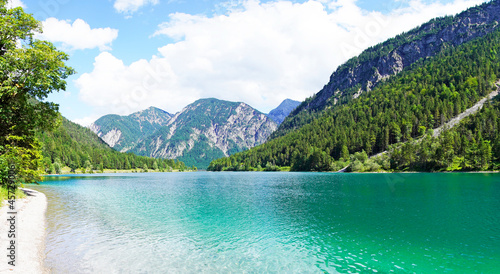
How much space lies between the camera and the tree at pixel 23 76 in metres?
28.2

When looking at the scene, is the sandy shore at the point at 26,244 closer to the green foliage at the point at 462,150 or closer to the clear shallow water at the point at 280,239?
the clear shallow water at the point at 280,239

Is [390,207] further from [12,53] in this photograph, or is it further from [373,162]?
[373,162]

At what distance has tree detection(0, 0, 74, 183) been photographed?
28.2 meters

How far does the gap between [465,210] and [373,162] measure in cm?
14567

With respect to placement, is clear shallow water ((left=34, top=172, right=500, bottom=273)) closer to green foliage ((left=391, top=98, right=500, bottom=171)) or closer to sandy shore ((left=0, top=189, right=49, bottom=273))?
sandy shore ((left=0, top=189, right=49, bottom=273))

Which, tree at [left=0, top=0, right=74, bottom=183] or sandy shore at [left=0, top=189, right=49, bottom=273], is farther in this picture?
tree at [left=0, top=0, right=74, bottom=183]

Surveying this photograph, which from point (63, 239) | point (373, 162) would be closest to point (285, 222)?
point (63, 239)

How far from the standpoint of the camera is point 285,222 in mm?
35438

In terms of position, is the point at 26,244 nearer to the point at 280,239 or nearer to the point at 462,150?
the point at 280,239

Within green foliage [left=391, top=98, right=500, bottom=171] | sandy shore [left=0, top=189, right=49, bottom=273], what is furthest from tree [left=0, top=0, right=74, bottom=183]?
green foliage [left=391, top=98, right=500, bottom=171]

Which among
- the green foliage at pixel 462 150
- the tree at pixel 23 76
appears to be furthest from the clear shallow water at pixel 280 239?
the green foliage at pixel 462 150

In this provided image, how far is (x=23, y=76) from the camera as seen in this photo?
27719 mm

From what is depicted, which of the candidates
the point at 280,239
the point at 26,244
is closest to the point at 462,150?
the point at 280,239

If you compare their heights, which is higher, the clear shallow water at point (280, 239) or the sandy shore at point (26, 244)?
the sandy shore at point (26, 244)
